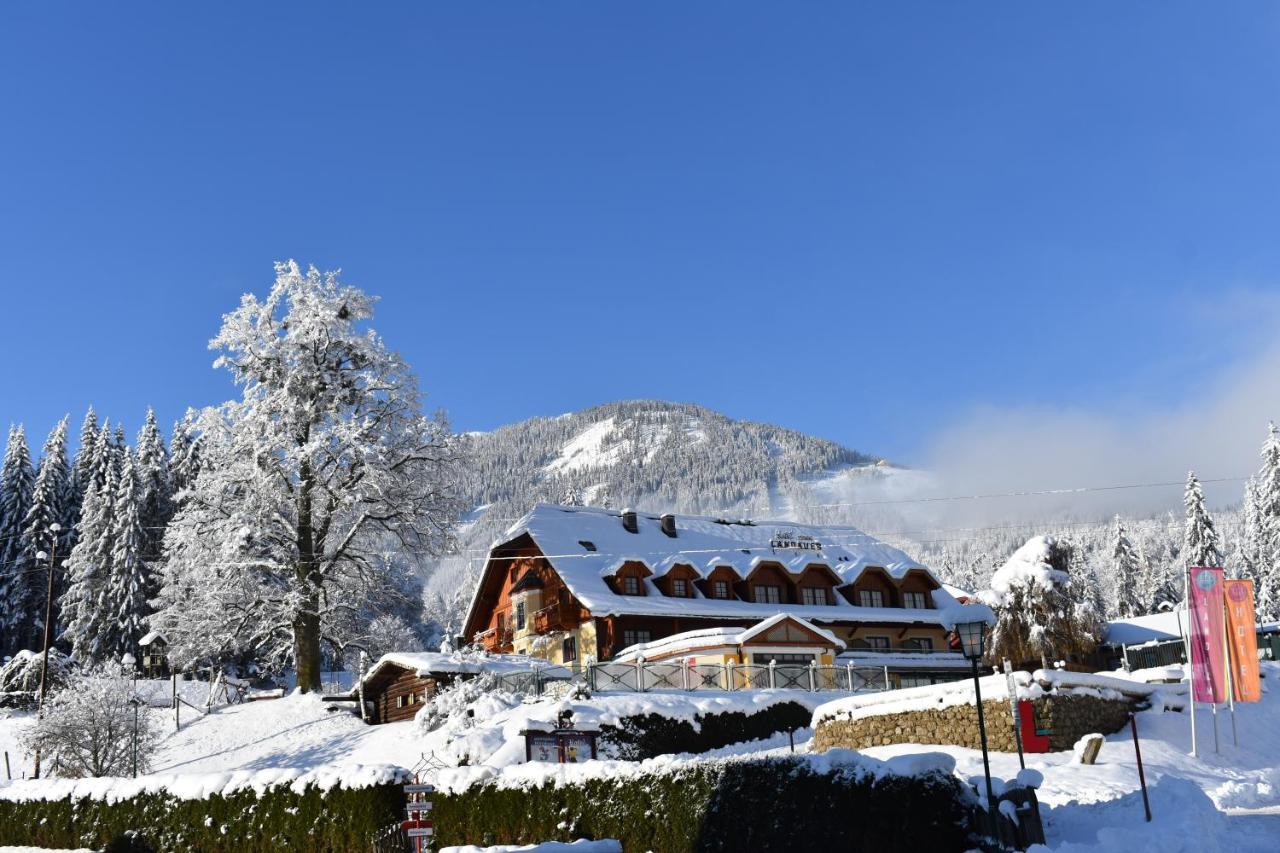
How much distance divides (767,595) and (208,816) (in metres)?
33.0

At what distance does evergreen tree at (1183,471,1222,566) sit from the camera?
6494 cm

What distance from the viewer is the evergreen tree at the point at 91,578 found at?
58381 mm

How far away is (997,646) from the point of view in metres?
44.9

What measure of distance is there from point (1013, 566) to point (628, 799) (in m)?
32.3

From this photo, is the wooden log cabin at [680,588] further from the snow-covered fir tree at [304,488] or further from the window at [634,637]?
the snow-covered fir tree at [304,488]

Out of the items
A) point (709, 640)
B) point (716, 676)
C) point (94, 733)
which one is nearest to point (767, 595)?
point (709, 640)

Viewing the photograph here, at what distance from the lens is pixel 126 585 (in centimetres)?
5888

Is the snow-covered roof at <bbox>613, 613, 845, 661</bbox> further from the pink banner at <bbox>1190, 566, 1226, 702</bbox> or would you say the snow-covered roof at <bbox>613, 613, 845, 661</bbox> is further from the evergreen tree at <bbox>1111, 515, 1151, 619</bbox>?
the evergreen tree at <bbox>1111, 515, 1151, 619</bbox>

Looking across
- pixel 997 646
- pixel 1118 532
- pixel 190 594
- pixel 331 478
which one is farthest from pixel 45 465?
pixel 1118 532

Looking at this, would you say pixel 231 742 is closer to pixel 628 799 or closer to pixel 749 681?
pixel 749 681

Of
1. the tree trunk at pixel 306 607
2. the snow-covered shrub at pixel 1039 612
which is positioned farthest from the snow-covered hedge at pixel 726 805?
the snow-covered shrub at pixel 1039 612

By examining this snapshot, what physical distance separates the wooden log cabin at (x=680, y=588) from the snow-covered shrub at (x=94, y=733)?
17.5 meters

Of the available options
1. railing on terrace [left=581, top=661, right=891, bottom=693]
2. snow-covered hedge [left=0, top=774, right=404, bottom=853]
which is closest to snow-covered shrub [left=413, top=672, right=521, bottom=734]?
railing on terrace [left=581, top=661, right=891, bottom=693]

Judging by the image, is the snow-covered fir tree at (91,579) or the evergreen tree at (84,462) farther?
the evergreen tree at (84,462)
